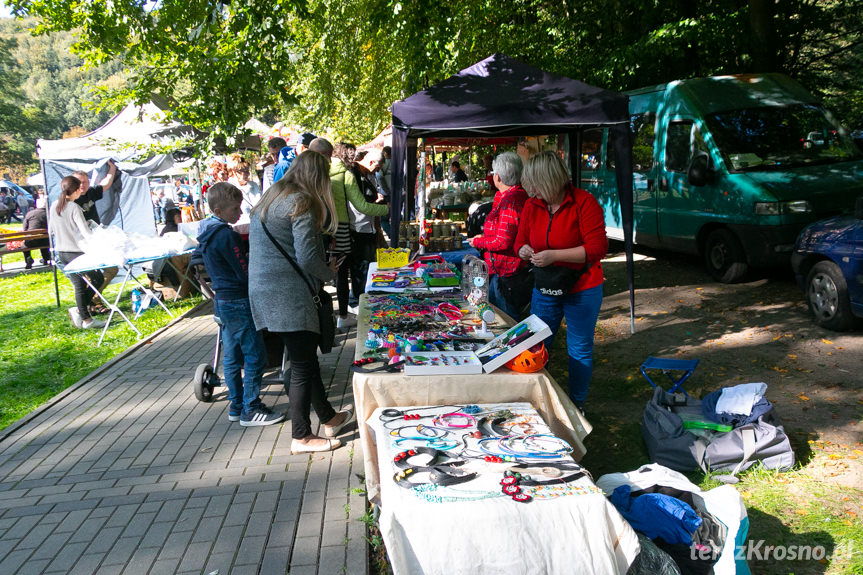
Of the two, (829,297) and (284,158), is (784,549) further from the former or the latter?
(284,158)

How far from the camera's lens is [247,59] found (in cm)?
716

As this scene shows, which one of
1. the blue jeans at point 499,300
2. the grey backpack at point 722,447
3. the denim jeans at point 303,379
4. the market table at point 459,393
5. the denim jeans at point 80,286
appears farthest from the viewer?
the denim jeans at point 80,286

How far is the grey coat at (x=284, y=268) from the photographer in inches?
145

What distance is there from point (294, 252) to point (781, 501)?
316cm

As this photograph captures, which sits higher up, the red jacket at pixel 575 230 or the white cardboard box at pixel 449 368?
the red jacket at pixel 575 230

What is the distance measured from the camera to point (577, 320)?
13.0ft

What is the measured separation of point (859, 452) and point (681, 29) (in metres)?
9.15

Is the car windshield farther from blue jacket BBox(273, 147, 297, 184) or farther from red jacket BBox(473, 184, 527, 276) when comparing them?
blue jacket BBox(273, 147, 297, 184)

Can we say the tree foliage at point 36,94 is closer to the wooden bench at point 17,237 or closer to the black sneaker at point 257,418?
the wooden bench at point 17,237

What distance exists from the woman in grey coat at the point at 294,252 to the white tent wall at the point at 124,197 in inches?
382

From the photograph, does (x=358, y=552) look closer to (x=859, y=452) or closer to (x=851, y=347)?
(x=859, y=452)

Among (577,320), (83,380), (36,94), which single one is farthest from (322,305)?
(36,94)

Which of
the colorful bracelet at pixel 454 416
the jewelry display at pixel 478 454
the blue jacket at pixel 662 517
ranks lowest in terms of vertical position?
the blue jacket at pixel 662 517

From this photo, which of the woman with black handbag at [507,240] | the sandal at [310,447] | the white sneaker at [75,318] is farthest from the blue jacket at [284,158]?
the white sneaker at [75,318]
